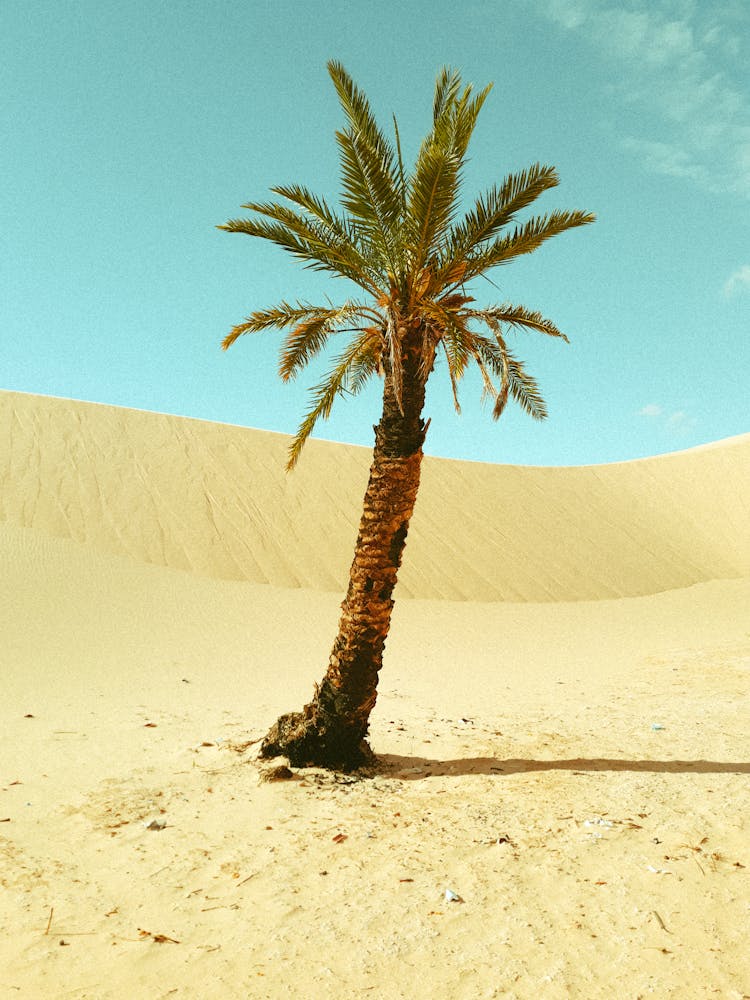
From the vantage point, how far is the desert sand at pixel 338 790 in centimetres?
372

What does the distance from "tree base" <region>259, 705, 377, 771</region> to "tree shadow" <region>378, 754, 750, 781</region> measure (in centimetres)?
36

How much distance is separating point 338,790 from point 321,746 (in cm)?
58

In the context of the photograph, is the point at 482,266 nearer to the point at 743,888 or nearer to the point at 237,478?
the point at 743,888

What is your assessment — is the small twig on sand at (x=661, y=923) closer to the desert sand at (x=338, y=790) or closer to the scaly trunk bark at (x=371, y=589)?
the desert sand at (x=338, y=790)

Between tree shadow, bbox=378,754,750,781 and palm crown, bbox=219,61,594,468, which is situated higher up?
palm crown, bbox=219,61,594,468

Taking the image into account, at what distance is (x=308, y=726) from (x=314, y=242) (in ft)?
15.6

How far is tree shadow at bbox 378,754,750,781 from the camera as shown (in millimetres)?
6531

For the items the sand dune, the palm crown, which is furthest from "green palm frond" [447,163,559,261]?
the sand dune

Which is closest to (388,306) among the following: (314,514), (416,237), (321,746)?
(416,237)

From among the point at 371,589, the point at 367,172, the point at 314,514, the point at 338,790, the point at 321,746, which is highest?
the point at 367,172

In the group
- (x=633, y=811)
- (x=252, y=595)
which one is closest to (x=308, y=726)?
(x=633, y=811)

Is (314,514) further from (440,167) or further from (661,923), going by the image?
(661,923)

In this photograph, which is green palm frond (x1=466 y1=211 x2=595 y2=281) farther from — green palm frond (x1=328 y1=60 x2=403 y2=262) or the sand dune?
the sand dune

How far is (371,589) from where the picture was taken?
6645 mm
